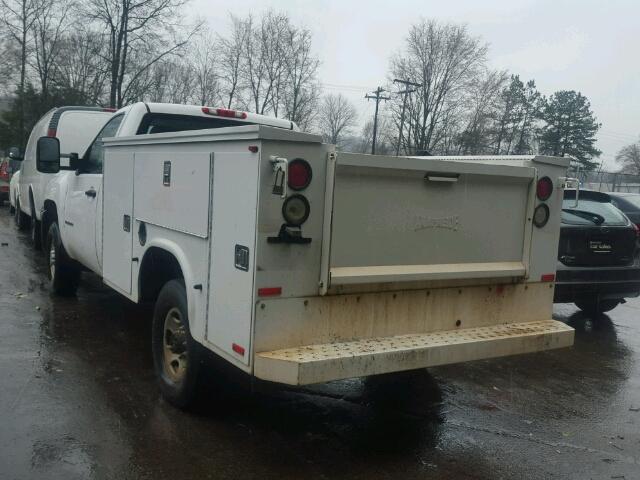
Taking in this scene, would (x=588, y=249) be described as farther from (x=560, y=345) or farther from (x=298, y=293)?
(x=298, y=293)

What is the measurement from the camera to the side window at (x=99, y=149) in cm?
604

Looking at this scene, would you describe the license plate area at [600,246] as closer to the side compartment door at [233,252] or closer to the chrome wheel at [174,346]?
the chrome wheel at [174,346]

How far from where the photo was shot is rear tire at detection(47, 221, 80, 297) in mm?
7230

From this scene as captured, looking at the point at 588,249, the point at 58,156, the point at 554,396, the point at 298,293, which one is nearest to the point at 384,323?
the point at 298,293

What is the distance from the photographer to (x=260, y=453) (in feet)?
12.4

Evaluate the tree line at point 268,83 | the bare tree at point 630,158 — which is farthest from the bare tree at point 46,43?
the bare tree at point 630,158

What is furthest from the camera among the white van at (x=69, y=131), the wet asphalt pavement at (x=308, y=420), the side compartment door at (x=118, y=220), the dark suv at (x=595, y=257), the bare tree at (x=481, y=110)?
the bare tree at (x=481, y=110)

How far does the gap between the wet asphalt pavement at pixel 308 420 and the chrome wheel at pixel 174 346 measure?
0.25m

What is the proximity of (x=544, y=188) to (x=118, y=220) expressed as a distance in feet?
11.2

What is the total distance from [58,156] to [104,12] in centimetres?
2590

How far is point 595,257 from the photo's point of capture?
7383mm

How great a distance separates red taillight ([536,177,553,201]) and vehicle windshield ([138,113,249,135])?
10.7 feet

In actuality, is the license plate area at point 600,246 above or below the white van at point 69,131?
below

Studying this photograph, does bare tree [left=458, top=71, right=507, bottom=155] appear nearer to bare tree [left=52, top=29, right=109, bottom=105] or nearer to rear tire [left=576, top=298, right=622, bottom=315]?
bare tree [left=52, top=29, right=109, bottom=105]
